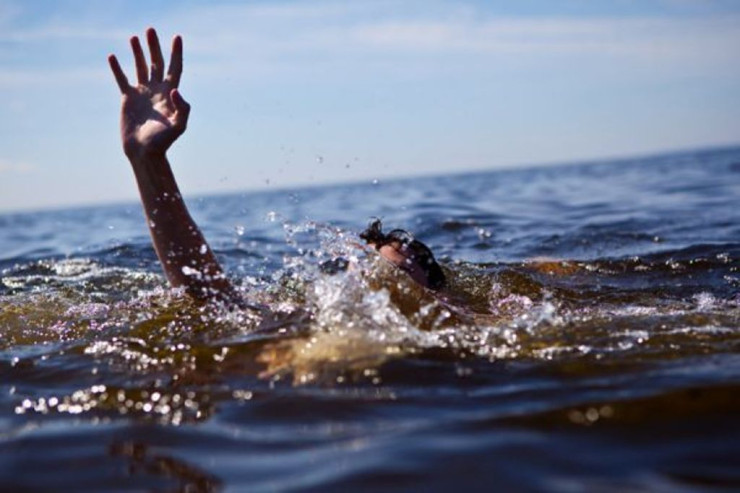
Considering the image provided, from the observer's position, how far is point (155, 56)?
4805mm

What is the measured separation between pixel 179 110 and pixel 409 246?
5.78 ft

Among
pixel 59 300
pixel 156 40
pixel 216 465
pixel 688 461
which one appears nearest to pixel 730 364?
pixel 688 461

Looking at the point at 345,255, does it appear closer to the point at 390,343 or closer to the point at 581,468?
the point at 390,343

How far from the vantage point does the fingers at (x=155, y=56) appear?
4.77 metres

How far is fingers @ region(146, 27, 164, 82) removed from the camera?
477cm

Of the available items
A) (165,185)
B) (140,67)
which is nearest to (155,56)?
(140,67)

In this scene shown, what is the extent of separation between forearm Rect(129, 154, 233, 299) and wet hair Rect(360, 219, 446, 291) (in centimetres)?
123

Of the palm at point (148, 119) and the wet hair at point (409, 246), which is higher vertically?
the palm at point (148, 119)

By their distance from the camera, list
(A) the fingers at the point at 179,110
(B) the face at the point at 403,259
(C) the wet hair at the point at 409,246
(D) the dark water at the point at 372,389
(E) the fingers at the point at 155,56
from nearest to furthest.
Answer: (D) the dark water at the point at 372,389 < (A) the fingers at the point at 179,110 < (E) the fingers at the point at 155,56 < (B) the face at the point at 403,259 < (C) the wet hair at the point at 409,246

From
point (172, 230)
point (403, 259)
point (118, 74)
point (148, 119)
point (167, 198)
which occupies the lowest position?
point (403, 259)

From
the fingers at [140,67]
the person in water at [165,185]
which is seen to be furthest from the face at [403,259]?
the fingers at [140,67]

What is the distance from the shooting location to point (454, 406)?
321cm

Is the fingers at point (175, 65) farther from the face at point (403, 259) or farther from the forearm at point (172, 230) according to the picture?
the face at point (403, 259)

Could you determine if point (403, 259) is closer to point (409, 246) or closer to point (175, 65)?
point (409, 246)
